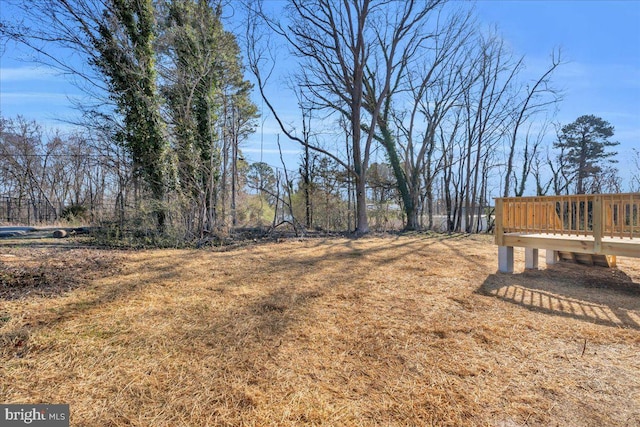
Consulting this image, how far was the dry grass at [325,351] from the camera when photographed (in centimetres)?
143

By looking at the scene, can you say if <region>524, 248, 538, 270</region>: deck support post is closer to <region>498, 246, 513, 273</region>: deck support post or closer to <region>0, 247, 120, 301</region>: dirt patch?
<region>498, 246, 513, 273</region>: deck support post

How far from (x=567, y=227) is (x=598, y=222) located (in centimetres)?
59

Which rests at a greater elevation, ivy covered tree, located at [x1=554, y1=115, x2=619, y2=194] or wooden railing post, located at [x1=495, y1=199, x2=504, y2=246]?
ivy covered tree, located at [x1=554, y1=115, x2=619, y2=194]

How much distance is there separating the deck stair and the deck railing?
0.69 meters

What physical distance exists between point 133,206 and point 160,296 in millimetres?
4879

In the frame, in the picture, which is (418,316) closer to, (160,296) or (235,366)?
(235,366)

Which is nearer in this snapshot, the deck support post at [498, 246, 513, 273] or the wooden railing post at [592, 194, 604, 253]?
the wooden railing post at [592, 194, 604, 253]

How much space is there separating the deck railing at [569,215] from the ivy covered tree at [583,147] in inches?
530

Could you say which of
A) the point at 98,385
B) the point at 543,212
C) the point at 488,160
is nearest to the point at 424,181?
the point at 488,160

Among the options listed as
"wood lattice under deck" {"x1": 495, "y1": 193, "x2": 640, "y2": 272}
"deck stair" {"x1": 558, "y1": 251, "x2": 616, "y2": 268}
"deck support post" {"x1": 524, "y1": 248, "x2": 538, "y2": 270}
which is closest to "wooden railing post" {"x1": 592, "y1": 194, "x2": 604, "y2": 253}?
"wood lattice under deck" {"x1": 495, "y1": 193, "x2": 640, "y2": 272}

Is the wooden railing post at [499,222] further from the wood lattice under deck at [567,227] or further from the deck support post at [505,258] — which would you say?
the deck support post at [505,258]

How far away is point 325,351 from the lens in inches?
78.5

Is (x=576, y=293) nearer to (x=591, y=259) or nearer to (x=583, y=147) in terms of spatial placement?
(x=591, y=259)

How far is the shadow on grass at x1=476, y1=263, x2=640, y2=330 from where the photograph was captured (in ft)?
9.05
